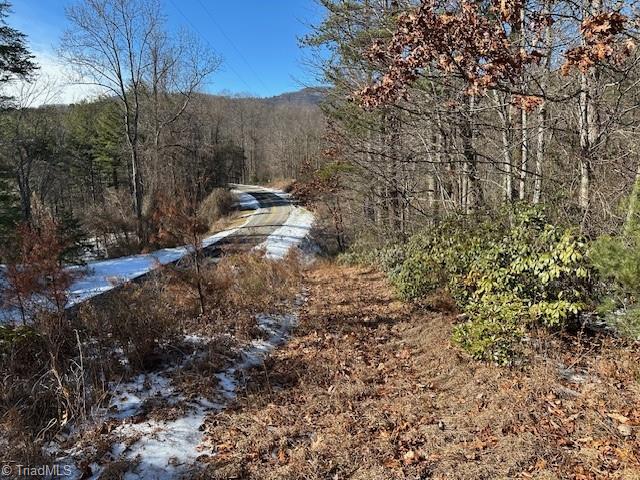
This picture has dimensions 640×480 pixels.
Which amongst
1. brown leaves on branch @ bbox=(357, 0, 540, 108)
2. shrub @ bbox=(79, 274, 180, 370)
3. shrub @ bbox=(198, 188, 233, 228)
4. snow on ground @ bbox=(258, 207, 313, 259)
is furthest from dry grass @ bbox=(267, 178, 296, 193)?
brown leaves on branch @ bbox=(357, 0, 540, 108)

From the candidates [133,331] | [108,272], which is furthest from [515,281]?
[108,272]

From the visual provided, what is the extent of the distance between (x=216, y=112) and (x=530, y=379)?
65826 mm

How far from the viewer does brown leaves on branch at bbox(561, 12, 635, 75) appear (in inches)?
123

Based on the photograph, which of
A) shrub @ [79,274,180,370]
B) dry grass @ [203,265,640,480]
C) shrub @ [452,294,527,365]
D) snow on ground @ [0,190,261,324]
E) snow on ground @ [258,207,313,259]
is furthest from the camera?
snow on ground @ [258,207,313,259]

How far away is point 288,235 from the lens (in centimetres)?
2350

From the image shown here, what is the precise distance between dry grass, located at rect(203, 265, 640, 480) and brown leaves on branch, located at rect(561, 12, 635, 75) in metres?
2.97

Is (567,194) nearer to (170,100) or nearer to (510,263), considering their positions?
(510,263)

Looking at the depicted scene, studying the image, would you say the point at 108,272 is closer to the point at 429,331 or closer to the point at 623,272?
the point at 429,331

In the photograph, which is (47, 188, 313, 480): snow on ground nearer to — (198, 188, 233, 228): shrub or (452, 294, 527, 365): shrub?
(452, 294, 527, 365): shrub

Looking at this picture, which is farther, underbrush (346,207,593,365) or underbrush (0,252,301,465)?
underbrush (346,207,593,365)

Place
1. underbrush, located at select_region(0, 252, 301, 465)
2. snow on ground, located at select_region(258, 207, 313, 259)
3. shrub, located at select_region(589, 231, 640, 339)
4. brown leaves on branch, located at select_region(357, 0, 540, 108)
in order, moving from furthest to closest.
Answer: snow on ground, located at select_region(258, 207, 313, 259)
underbrush, located at select_region(0, 252, 301, 465)
brown leaves on branch, located at select_region(357, 0, 540, 108)
shrub, located at select_region(589, 231, 640, 339)

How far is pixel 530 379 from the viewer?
4.53m

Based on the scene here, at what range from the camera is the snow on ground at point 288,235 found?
1884 centimetres

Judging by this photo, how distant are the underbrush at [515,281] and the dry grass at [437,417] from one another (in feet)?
1.06
